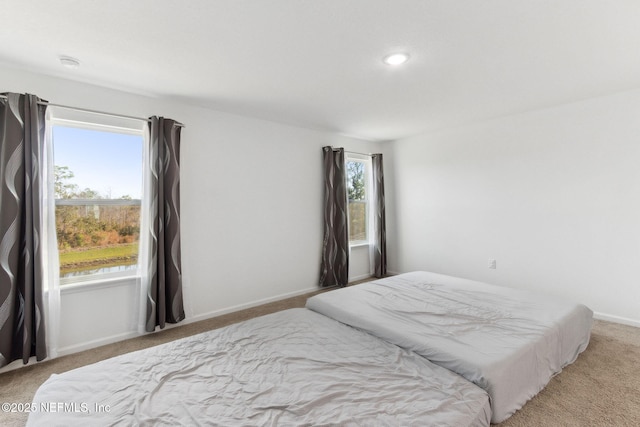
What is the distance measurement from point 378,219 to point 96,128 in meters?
3.87

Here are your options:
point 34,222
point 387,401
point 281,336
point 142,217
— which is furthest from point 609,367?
point 34,222

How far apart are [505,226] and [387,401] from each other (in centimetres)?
329

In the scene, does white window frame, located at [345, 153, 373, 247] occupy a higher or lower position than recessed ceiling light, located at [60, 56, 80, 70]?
lower

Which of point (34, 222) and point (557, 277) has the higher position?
point (34, 222)

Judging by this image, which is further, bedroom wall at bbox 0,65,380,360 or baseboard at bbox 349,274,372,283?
baseboard at bbox 349,274,372,283

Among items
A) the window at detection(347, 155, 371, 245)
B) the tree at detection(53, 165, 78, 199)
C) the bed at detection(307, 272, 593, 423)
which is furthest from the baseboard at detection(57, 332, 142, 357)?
the window at detection(347, 155, 371, 245)

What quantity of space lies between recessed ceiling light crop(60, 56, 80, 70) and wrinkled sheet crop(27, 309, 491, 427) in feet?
7.16

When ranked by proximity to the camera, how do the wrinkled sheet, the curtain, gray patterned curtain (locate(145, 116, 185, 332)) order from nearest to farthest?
the wrinkled sheet → gray patterned curtain (locate(145, 116, 185, 332)) → the curtain

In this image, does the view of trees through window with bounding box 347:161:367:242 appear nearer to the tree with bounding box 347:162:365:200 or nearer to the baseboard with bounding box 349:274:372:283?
the tree with bounding box 347:162:365:200

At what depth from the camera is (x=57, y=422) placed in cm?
117

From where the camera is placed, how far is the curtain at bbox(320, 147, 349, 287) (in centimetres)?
436

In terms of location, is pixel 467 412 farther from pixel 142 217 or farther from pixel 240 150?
pixel 240 150

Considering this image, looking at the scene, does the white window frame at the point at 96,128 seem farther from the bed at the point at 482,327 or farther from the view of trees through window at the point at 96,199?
the bed at the point at 482,327

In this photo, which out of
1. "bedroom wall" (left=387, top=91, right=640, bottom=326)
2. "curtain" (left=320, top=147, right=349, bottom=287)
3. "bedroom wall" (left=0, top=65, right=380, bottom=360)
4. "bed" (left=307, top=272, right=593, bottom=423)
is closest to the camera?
"bed" (left=307, top=272, right=593, bottom=423)
